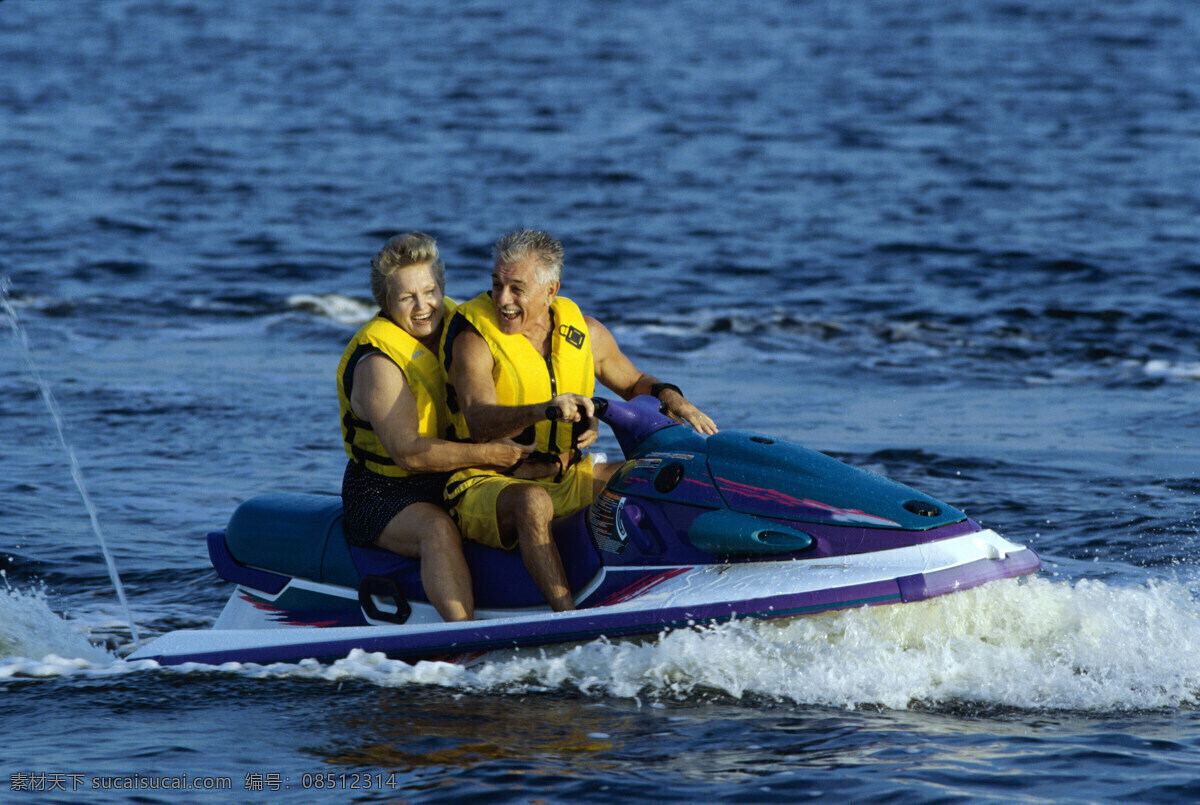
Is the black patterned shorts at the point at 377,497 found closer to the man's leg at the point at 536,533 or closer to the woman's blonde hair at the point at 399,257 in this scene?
the man's leg at the point at 536,533

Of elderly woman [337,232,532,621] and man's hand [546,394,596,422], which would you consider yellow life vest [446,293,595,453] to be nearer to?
elderly woman [337,232,532,621]

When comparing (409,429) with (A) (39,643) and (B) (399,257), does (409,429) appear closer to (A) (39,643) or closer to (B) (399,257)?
(B) (399,257)

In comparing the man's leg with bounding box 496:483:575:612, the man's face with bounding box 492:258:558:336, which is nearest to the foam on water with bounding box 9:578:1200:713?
the man's leg with bounding box 496:483:575:612

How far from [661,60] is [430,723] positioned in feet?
82.8

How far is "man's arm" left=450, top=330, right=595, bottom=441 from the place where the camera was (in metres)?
4.99

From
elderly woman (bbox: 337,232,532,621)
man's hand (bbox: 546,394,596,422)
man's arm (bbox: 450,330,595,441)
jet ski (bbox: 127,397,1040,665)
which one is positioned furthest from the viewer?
elderly woman (bbox: 337,232,532,621)

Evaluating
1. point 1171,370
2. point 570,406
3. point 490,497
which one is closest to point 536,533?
point 490,497

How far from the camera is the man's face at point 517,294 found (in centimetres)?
507

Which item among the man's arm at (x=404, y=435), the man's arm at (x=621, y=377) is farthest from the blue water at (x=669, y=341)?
the man's arm at (x=621, y=377)

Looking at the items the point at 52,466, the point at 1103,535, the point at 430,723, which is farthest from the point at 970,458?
the point at 52,466

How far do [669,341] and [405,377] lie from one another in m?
6.99

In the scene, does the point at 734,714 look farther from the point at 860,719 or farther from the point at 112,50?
the point at 112,50

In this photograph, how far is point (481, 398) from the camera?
5.07 meters

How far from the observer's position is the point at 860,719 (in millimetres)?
4812
